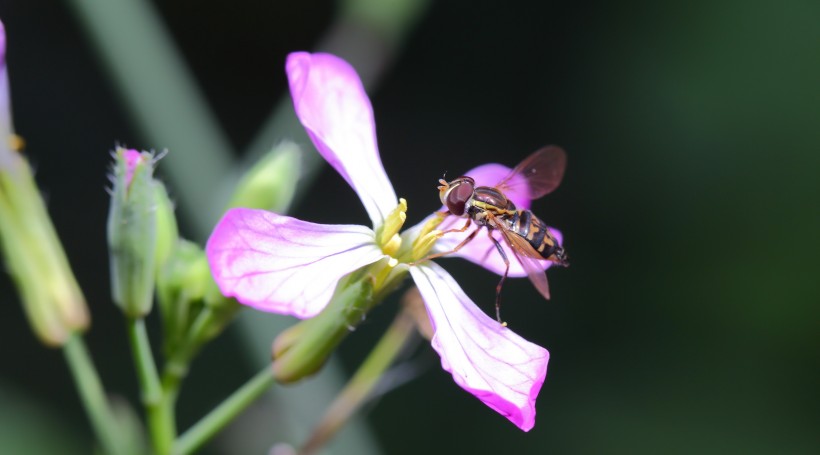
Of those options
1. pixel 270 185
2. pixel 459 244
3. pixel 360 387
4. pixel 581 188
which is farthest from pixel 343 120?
pixel 581 188

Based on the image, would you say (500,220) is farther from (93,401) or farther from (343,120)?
(93,401)

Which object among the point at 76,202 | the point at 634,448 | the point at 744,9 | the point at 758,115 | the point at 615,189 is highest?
the point at 744,9

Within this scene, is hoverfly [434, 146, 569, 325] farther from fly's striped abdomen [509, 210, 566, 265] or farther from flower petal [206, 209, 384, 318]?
flower petal [206, 209, 384, 318]

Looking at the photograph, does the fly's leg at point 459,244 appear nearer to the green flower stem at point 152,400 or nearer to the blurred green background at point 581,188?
the green flower stem at point 152,400

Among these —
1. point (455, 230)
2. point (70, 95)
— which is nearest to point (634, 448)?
point (455, 230)

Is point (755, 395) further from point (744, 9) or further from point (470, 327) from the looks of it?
point (470, 327)


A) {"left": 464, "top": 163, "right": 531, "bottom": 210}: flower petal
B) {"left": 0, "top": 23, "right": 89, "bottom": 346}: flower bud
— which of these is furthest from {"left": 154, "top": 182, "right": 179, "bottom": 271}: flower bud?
{"left": 464, "top": 163, "right": 531, "bottom": 210}: flower petal
